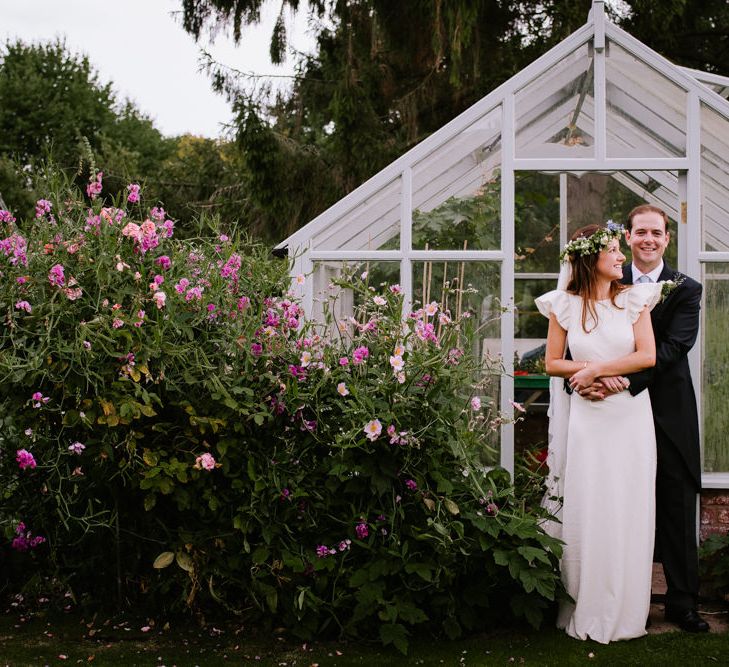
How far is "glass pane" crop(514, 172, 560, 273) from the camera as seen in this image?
9734 millimetres

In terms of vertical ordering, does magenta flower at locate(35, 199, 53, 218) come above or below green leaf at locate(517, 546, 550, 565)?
above

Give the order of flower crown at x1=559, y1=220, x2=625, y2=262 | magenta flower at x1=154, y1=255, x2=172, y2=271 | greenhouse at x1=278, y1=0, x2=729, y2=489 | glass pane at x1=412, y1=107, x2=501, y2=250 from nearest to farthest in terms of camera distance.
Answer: magenta flower at x1=154, y1=255, x2=172, y2=271 → flower crown at x1=559, y1=220, x2=625, y2=262 → greenhouse at x1=278, y1=0, x2=729, y2=489 → glass pane at x1=412, y1=107, x2=501, y2=250

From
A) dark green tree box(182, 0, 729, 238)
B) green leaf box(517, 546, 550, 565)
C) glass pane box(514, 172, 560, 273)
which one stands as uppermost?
dark green tree box(182, 0, 729, 238)

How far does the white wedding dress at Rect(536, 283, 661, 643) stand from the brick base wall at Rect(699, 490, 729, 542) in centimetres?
99

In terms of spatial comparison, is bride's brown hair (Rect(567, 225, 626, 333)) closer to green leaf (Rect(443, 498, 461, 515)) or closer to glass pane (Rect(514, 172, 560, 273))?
green leaf (Rect(443, 498, 461, 515))

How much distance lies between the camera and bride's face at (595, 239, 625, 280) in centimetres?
432

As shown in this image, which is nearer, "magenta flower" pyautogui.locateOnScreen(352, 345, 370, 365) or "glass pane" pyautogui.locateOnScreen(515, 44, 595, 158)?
"magenta flower" pyautogui.locateOnScreen(352, 345, 370, 365)

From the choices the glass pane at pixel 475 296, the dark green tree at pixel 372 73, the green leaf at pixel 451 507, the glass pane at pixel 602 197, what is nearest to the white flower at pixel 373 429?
the green leaf at pixel 451 507

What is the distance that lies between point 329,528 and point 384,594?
1.33ft

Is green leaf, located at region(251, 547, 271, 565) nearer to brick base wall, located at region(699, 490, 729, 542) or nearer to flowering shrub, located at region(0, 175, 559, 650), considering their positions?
flowering shrub, located at region(0, 175, 559, 650)

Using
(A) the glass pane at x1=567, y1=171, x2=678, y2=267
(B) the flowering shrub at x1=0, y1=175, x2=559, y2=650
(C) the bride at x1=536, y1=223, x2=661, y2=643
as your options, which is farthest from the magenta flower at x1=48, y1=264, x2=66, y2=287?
(A) the glass pane at x1=567, y1=171, x2=678, y2=267

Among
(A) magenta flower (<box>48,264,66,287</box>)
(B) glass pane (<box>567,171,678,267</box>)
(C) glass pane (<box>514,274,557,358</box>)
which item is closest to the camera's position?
(A) magenta flower (<box>48,264,66,287</box>)

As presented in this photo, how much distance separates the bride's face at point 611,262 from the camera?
4316 millimetres

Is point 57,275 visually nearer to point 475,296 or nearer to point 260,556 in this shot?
point 260,556
